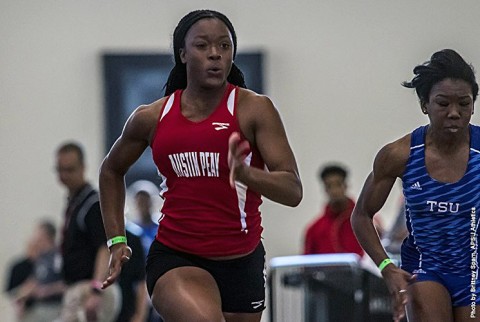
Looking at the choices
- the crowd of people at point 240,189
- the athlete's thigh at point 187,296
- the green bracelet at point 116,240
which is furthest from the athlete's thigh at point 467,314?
the green bracelet at point 116,240

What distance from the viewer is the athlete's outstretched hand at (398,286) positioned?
5.02 metres

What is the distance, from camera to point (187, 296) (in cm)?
484

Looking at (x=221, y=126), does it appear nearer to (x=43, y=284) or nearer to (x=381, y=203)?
(x=381, y=203)

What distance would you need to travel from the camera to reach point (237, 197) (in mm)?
5004

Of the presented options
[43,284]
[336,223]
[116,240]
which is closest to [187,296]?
[116,240]

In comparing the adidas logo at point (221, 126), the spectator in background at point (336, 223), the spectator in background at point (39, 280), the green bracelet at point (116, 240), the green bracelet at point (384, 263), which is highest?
the adidas logo at point (221, 126)

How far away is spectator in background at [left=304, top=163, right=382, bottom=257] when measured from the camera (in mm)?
10125

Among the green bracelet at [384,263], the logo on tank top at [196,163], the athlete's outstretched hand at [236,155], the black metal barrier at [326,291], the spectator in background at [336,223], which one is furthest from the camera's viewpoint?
the spectator in background at [336,223]

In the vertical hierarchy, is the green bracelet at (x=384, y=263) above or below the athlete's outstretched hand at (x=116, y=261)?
below

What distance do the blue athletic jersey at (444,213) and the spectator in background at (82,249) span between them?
9.41 ft

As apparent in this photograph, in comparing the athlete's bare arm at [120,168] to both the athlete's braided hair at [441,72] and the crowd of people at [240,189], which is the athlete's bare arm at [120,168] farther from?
the athlete's braided hair at [441,72]

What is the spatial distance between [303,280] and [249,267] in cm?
422

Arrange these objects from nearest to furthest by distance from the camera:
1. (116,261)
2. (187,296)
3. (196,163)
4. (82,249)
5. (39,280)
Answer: (187,296) → (196,163) → (116,261) → (82,249) → (39,280)

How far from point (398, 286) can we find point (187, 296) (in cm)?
87
